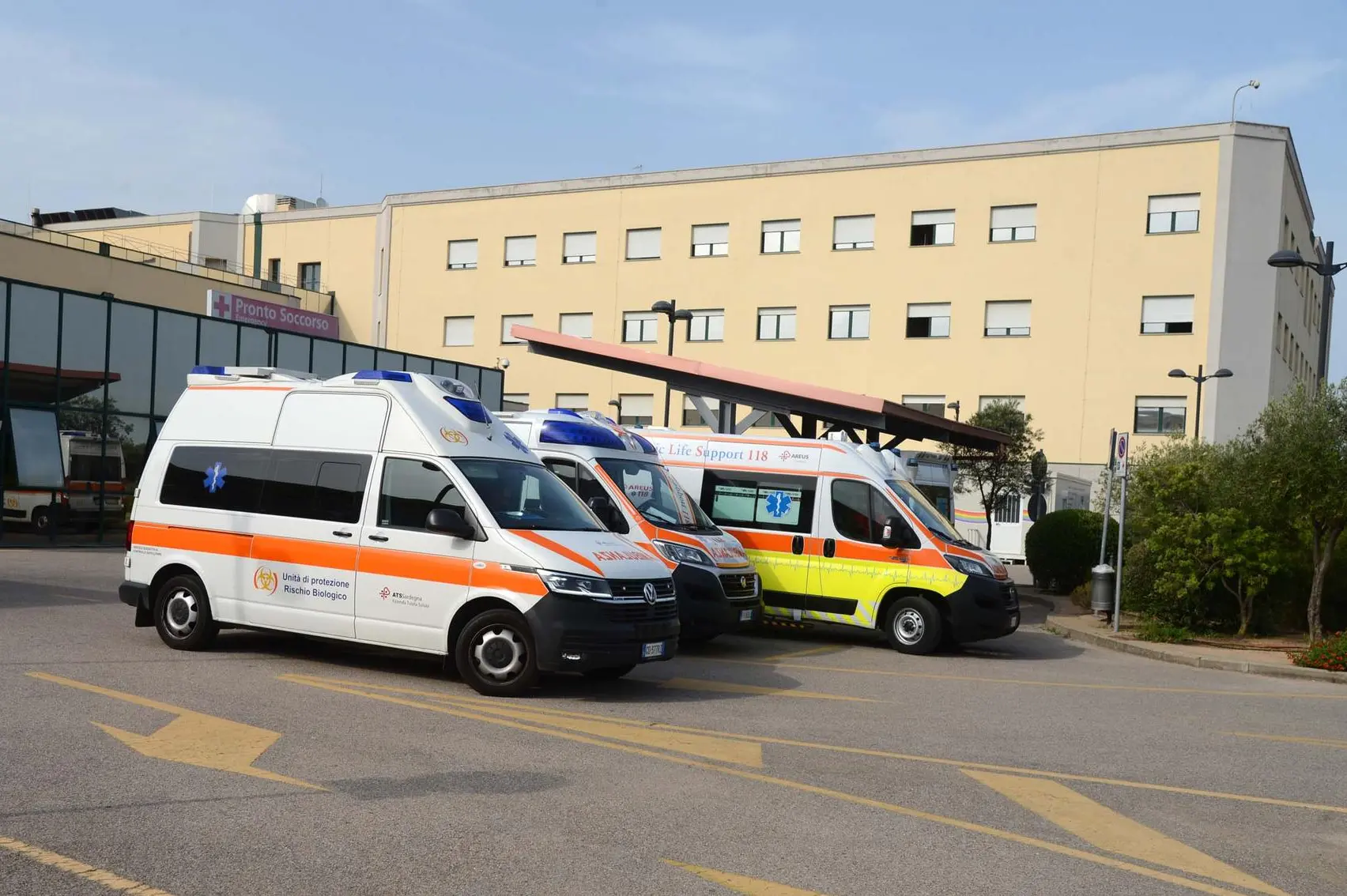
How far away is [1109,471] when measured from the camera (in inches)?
803

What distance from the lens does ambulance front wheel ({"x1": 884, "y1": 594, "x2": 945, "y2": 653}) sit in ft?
49.6

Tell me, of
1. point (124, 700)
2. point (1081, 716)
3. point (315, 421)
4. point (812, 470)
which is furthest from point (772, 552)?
point (124, 700)

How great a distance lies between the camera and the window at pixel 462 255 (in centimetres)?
5522

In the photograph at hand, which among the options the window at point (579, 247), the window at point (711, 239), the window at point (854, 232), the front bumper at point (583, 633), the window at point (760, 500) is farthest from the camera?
the window at point (579, 247)

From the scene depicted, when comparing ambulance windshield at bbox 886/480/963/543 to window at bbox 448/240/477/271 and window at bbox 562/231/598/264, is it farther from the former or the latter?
window at bbox 448/240/477/271

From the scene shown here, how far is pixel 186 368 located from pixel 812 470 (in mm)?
19000

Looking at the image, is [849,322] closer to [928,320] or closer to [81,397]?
[928,320]

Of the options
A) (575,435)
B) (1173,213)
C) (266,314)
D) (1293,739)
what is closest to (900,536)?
(575,435)

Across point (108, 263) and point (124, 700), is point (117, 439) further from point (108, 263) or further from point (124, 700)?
point (124, 700)

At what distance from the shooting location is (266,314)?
43.9 meters

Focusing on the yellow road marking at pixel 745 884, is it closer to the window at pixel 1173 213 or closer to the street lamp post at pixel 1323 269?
the street lamp post at pixel 1323 269

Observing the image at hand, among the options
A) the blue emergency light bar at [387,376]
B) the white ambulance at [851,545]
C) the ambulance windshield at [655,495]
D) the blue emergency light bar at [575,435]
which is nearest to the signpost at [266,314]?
the white ambulance at [851,545]

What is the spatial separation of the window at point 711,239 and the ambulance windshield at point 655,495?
36.2 meters

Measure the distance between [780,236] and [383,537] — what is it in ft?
131
